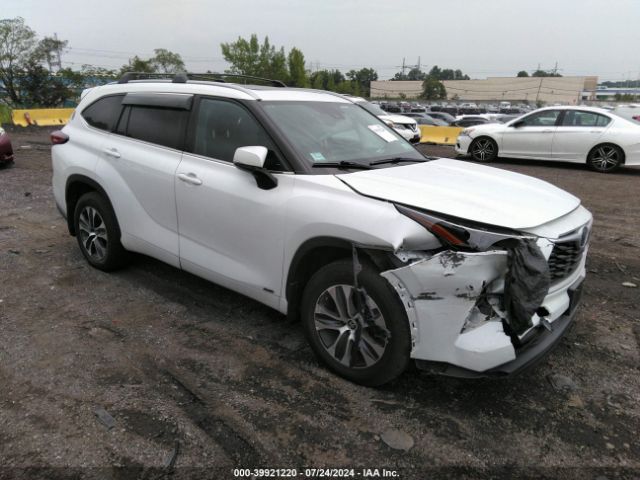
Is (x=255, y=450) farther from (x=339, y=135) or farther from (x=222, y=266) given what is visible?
(x=339, y=135)

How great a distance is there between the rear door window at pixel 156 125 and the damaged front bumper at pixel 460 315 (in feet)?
7.36

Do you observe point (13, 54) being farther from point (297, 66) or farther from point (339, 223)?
point (297, 66)

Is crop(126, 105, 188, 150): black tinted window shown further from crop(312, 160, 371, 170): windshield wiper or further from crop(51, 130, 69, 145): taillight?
crop(312, 160, 371, 170): windshield wiper

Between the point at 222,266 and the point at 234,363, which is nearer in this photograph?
the point at 234,363

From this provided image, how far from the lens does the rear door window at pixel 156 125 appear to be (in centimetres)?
388

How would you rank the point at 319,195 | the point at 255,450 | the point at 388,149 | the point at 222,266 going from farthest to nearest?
the point at 388,149 → the point at 222,266 → the point at 319,195 → the point at 255,450

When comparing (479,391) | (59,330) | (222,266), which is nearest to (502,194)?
(479,391)

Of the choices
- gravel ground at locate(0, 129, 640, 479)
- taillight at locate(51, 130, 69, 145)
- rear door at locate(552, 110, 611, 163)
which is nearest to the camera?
gravel ground at locate(0, 129, 640, 479)

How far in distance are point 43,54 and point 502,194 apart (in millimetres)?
40447

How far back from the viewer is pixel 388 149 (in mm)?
3887

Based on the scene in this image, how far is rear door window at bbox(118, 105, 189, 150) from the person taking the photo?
388 cm

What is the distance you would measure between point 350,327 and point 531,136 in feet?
35.8

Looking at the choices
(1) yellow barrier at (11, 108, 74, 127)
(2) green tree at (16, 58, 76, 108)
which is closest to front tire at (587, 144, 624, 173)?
(1) yellow barrier at (11, 108, 74, 127)

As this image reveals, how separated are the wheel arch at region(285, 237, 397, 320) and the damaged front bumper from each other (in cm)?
13
